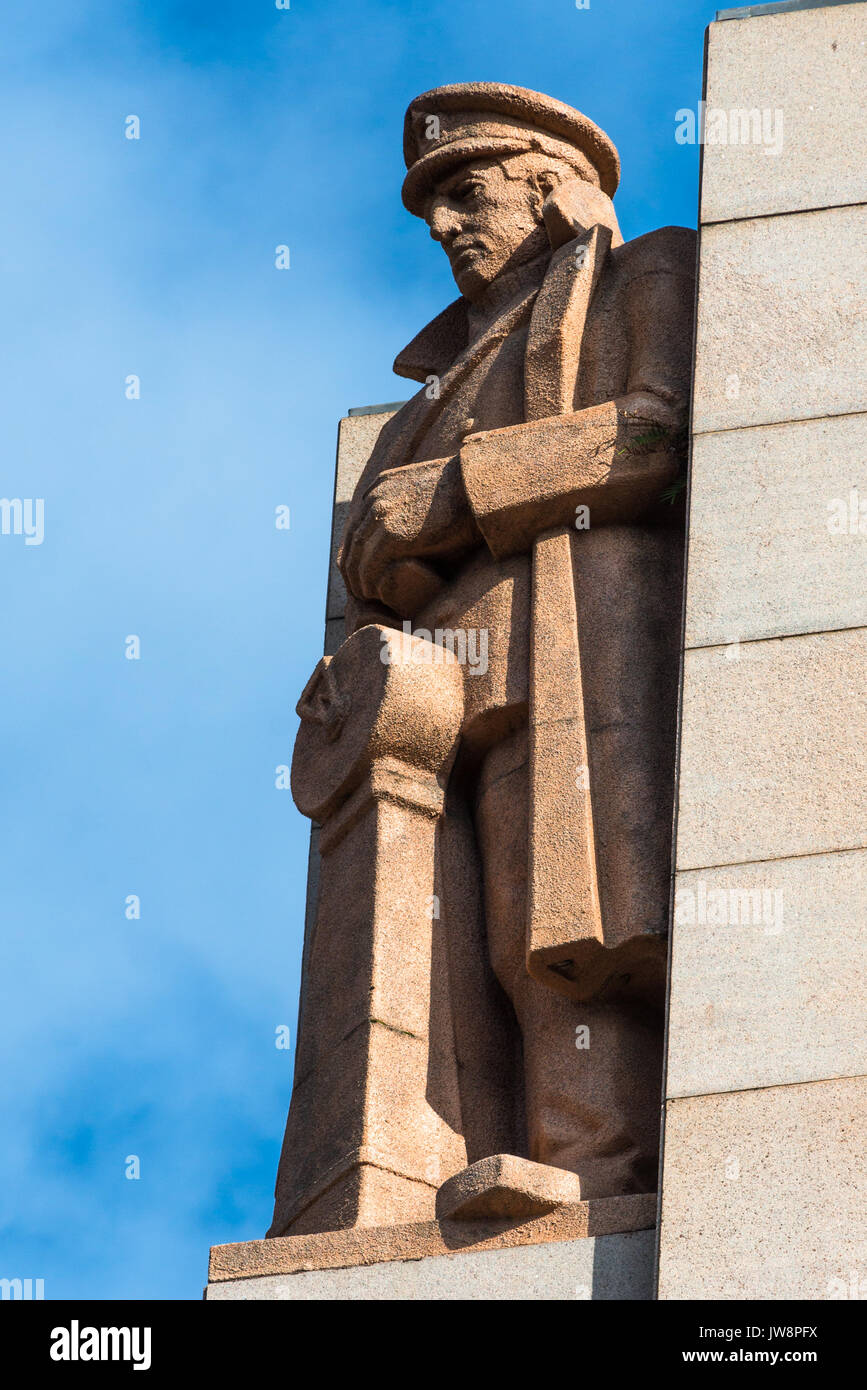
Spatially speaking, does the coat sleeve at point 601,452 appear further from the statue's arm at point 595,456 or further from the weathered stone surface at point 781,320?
the weathered stone surface at point 781,320

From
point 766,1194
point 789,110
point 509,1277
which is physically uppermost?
point 789,110

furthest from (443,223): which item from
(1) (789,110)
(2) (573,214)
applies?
(1) (789,110)

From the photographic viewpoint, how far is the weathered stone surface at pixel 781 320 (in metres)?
8.77

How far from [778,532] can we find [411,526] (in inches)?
72.7

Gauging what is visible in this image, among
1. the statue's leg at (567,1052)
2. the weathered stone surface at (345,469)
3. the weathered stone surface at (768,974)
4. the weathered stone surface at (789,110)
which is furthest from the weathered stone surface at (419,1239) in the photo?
the weathered stone surface at (345,469)

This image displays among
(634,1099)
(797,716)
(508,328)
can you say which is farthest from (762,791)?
(508,328)

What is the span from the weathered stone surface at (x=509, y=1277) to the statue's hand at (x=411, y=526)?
2.88 metres

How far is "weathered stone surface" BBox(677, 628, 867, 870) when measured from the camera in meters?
7.97

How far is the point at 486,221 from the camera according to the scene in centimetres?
1077

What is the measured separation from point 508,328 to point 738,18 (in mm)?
1453

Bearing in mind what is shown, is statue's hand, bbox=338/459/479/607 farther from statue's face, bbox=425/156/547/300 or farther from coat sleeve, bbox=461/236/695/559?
statue's face, bbox=425/156/547/300

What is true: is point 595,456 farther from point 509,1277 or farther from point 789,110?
point 509,1277
